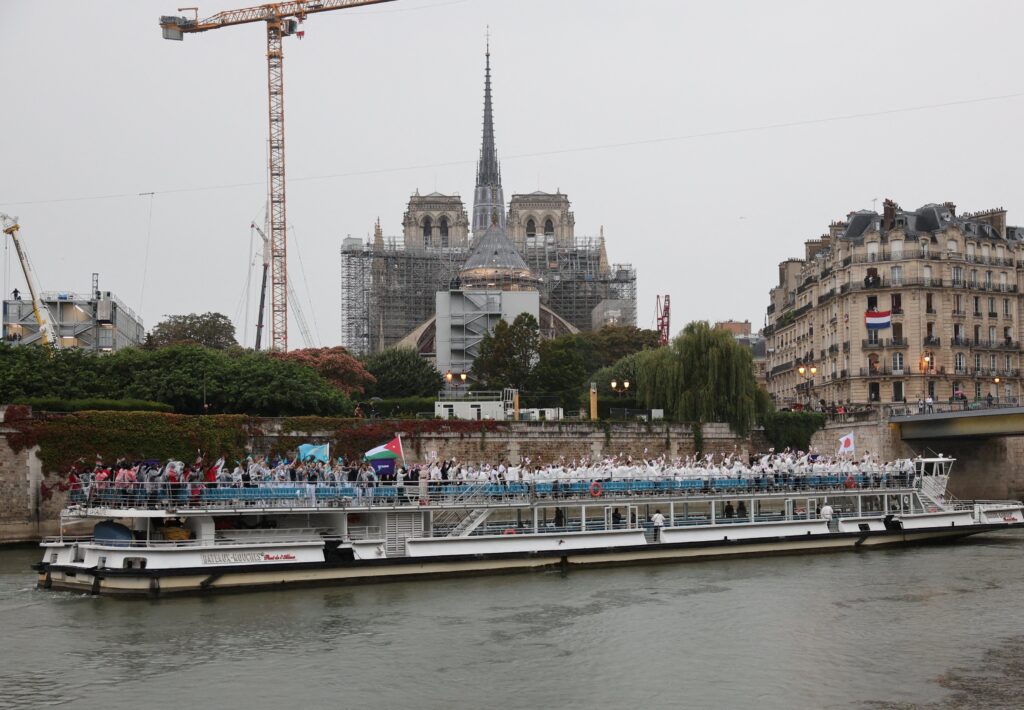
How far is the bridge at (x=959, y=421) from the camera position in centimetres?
5891

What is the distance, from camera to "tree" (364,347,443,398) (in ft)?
281

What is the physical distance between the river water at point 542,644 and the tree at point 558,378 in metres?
40.8

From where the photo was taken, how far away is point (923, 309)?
246 ft

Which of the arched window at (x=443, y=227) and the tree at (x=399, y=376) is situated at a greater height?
the arched window at (x=443, y=227)

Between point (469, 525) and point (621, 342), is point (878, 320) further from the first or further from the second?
point (469, 525)

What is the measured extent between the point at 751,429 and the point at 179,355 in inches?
1198

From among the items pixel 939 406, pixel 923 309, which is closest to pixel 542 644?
pixel 939 406

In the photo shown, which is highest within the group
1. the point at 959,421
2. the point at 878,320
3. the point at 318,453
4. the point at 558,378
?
the point at 878,320

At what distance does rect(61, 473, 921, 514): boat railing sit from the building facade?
92.6ft

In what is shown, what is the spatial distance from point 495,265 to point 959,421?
69.2m

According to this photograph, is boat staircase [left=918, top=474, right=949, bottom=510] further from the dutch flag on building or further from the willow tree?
the dutch flag on building

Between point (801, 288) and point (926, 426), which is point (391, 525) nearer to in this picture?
point (926, 426)

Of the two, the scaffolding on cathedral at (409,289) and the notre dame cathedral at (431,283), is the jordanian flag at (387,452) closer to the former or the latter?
the notre dame cathedral at (431,283)

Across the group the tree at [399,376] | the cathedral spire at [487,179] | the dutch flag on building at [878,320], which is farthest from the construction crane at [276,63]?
the cathedral spire at [487,179]
